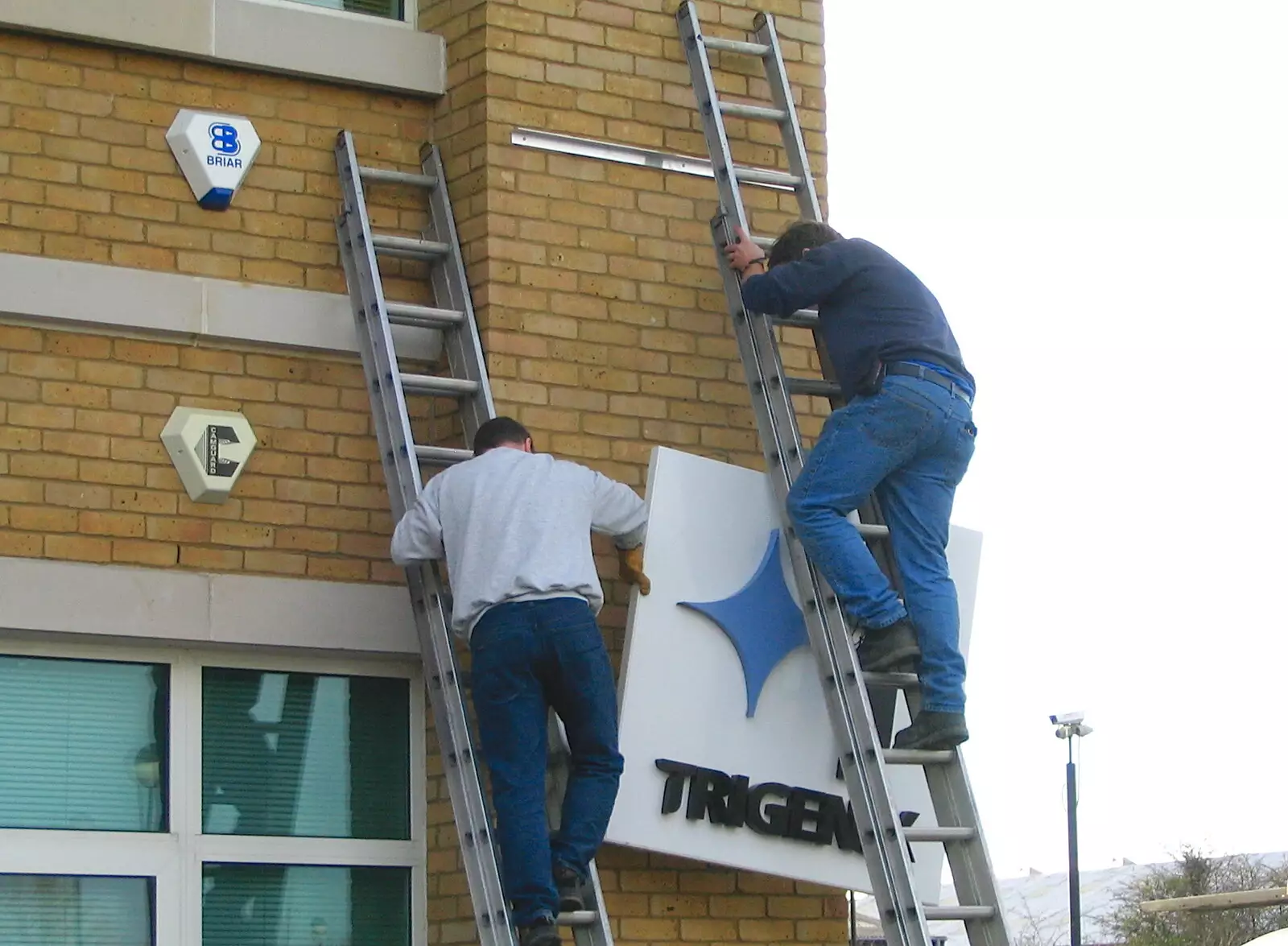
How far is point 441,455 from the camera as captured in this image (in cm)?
655

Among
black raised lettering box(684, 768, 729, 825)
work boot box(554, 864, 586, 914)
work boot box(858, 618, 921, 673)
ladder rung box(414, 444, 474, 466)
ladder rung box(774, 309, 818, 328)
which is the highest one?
ladder rung box(774, 309, 818, 328)

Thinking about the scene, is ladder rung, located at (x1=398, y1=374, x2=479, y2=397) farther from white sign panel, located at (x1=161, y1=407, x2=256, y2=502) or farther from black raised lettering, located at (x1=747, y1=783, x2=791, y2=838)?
black raised lettering, located at (x1=747, y1=783, x2=791, y2=838)

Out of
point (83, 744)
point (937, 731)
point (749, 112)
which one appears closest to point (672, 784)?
point (937, 731)

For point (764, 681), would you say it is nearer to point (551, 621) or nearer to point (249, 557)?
point (551, 621)

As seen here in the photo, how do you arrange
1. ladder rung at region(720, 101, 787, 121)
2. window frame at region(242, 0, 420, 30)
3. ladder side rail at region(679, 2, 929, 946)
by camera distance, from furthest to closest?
ladder rung at region(720, 101, 787, 121) < window frame at region(242, 0, 420, 30) < ladder side rail at region(679, 2, 929, 946)

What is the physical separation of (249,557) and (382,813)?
0.96 m

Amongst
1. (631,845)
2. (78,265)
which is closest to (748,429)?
(631,845)

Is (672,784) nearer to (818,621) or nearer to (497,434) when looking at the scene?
(818,621)

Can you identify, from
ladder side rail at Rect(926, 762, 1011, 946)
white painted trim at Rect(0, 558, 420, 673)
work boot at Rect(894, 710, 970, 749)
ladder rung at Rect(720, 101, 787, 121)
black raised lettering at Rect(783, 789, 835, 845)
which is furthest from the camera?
ladder rung at Rect(720, 101, 787, 121)

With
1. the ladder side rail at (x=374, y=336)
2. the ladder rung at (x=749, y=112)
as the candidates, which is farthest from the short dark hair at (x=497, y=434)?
the ladder rung at (x=749, y=112)

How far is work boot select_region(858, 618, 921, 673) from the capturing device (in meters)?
6.09

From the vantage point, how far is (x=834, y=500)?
6.18 metres

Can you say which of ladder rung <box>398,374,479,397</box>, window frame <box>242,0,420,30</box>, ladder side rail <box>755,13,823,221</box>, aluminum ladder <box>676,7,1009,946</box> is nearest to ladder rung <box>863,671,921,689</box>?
aluminum ladder <box>676,7,1009,946</box>

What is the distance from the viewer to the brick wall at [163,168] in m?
6.49
